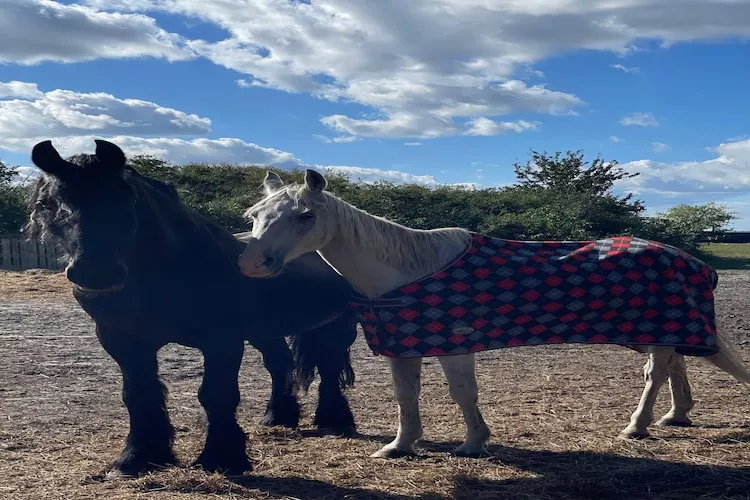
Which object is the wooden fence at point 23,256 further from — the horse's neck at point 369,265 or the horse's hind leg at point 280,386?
the horse's neck at point 369,265

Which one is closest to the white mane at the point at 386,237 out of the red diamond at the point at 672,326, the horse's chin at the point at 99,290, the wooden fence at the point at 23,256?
the horse's chin at the point at 99,290

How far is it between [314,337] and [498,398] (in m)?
1.71

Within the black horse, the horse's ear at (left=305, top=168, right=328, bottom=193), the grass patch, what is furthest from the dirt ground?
the grass patch

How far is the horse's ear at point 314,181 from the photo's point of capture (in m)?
3.98

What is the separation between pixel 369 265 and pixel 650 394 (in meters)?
2.11

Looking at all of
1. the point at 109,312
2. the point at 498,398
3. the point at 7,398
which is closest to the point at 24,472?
the point at 109,312

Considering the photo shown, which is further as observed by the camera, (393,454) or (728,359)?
(728,359)

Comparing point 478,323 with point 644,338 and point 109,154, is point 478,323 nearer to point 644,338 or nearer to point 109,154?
point 644,338

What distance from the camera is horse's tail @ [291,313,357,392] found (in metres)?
5.29

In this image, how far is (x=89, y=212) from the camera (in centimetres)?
337

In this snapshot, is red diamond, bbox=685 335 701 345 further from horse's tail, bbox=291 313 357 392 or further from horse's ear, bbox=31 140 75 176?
horse's ear, bbox=31 140 75 176

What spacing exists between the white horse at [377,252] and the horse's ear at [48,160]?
3.25 ft

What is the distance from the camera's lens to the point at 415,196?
2114 centimetres

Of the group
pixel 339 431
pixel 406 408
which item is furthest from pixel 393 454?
pixel 339 431
